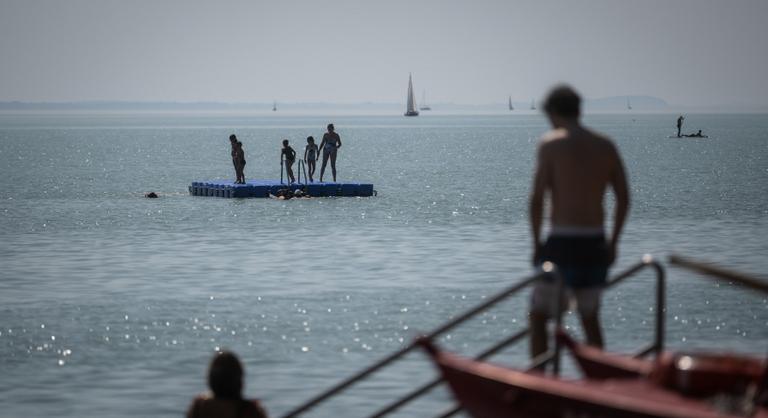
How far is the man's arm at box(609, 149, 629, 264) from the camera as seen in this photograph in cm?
976

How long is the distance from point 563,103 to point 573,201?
2.04 feet

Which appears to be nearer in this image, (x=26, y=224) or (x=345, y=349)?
(x=345, y=349)

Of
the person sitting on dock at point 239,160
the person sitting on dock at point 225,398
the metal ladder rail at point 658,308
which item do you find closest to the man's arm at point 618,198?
the metal ladder rail at point 658,308

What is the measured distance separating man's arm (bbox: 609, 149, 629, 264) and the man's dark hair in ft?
1.22

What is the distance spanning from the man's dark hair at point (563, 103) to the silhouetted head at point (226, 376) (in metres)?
2.59

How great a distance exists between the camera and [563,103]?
9.72 meters

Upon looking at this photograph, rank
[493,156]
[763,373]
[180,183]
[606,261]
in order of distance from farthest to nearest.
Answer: [493,156], [180,183], [606,261], [763,373]

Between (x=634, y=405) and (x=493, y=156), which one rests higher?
(x=634, y=405)

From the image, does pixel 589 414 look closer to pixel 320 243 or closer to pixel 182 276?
pixel 182 276

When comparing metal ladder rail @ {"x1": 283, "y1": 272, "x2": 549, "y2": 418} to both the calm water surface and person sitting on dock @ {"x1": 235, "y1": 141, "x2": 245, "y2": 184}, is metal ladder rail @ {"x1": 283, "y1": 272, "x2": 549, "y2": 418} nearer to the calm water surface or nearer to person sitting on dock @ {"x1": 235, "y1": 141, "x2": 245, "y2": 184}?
the calm water surface

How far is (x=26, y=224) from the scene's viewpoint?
37.3 metres

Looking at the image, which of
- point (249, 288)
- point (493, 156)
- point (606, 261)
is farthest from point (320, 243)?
point (493, 156)

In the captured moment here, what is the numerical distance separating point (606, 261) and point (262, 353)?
328 inches

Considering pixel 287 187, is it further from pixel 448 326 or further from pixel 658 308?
pixel 448 326
